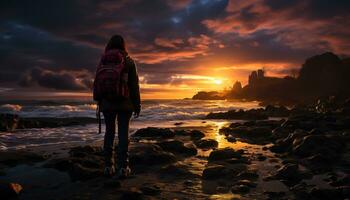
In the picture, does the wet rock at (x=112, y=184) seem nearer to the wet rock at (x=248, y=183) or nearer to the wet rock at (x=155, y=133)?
the wet rock at (x=248, y=183)

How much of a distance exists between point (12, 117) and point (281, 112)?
2544cm

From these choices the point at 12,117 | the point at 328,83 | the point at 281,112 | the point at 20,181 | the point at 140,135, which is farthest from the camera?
the point at 328,83

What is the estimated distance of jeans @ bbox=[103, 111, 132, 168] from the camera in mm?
6785

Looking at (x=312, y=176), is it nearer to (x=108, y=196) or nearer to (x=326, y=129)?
(x=108, y=196)

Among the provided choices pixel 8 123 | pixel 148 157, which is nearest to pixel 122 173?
pixel 148 157

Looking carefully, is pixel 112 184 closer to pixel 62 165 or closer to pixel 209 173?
pixel 209 173

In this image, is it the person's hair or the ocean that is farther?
the ocean

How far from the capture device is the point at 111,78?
21.0 ft

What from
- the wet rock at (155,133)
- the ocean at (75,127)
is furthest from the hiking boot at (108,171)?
the wet rock at (155,133)

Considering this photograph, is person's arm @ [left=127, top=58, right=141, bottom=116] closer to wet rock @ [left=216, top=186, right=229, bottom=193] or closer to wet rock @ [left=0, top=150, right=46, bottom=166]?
wet rock @ [left=216, top=186, right=229, bottom=193]

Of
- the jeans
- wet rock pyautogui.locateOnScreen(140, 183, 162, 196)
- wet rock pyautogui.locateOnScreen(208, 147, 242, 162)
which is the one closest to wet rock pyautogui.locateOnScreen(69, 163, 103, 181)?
the jeans

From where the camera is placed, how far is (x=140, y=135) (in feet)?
52.5

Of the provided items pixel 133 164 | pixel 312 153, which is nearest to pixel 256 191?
pixel 133 164

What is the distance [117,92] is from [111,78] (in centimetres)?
27
